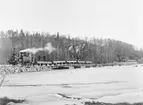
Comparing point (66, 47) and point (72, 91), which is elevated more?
point (66, 47)

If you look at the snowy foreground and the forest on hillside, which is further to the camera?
the forest on hillside

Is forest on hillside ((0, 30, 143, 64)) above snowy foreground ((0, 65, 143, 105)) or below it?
above

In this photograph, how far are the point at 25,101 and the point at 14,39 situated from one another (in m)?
64.3

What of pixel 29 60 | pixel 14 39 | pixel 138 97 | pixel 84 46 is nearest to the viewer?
pixel 138 97

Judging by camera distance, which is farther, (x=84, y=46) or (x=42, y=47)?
(x=84, y=46)

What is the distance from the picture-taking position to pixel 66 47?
77.0 meters

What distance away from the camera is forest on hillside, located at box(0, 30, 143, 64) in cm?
6475

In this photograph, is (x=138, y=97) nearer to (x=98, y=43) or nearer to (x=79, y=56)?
(x=79, y=56)

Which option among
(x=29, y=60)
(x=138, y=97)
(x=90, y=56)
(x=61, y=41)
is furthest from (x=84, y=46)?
(x=138, y=97)

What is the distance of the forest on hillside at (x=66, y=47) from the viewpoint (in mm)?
64750

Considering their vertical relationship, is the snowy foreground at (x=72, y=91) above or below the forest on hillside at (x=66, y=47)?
below

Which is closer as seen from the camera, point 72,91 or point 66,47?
point 72,91

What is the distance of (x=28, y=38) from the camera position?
73.1 m

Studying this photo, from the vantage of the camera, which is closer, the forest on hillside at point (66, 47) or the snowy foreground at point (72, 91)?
the snowy foreground at point (72, 91)
